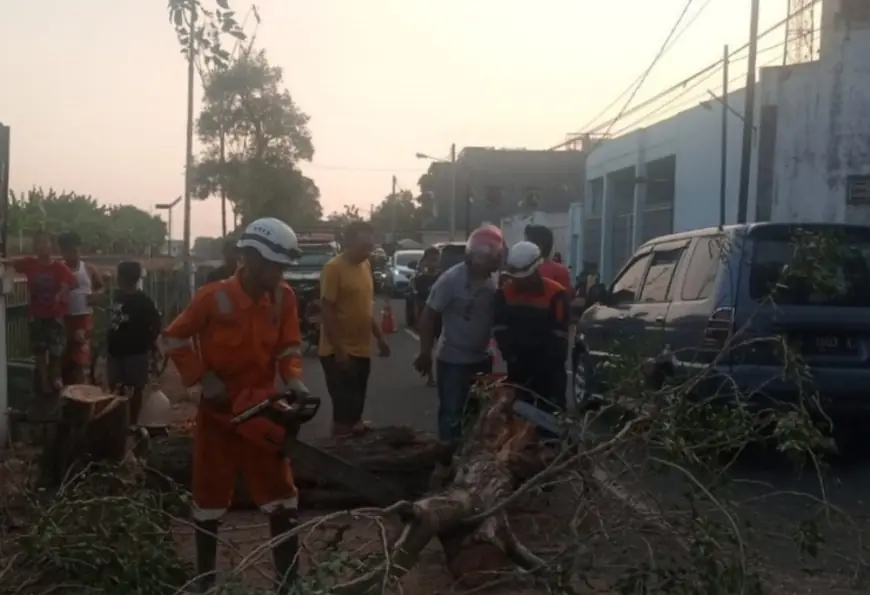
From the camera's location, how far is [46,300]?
11.1 m

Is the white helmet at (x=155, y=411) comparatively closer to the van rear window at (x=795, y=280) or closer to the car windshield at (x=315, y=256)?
the van rear window at (x=795, y=280)

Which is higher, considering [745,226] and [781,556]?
Result: [745,226]

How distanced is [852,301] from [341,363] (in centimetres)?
366

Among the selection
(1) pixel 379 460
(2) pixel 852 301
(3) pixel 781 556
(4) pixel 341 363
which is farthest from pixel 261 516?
(2) pixel 852 301

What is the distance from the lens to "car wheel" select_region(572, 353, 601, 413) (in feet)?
35.2

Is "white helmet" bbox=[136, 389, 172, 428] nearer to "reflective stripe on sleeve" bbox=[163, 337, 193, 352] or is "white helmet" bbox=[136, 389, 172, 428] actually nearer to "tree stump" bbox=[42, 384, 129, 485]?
"tree stump" bbox=[42, 384, 129, 485]

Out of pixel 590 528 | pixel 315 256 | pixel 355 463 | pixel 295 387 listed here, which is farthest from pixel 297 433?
pixel 315 256

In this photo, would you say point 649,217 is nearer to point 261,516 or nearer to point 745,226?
point 745,226

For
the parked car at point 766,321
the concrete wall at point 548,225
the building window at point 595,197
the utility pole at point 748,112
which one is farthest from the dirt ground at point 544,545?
the concrete wall at point 548,225

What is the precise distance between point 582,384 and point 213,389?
6367 mm

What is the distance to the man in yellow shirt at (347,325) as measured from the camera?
838cm

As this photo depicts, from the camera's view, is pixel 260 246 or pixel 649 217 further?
pixel 649 217

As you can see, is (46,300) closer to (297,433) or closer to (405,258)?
(297,433)

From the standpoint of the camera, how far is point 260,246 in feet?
17.7
